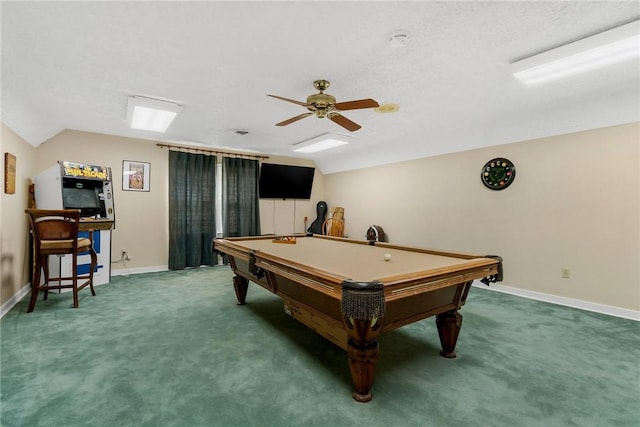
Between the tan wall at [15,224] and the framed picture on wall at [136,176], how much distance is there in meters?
1.15

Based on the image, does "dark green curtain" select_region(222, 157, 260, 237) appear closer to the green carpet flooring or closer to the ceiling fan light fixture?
the green carpet flooring

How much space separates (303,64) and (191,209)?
159 inches

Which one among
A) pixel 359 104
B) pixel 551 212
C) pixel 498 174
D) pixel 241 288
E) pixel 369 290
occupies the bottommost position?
pixel 241 288

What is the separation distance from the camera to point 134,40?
6.80 feet

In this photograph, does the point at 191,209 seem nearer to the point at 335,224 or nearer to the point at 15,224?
the point at 15,224

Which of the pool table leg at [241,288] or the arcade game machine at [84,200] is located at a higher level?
the arcade game machine at [84,200]

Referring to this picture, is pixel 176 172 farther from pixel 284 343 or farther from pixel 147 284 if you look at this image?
pixel 284 343

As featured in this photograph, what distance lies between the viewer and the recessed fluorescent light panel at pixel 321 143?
486 centimetres

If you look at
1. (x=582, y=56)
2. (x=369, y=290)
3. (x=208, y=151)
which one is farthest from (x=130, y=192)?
(x=582, y=56)

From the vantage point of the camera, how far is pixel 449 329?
220 centimetres

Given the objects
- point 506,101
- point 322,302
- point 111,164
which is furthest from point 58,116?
point 506,101

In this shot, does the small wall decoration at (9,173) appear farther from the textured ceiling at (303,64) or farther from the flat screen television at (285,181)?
the flat screen television at (285,181)

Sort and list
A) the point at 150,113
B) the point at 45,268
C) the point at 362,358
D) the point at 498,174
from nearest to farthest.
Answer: the point at 362,358 < the point at 45,268 < the point at 150,113 < the point at 498,174

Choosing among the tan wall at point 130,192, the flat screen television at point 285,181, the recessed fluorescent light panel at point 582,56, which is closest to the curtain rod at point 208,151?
the tan wall at point 130,192
